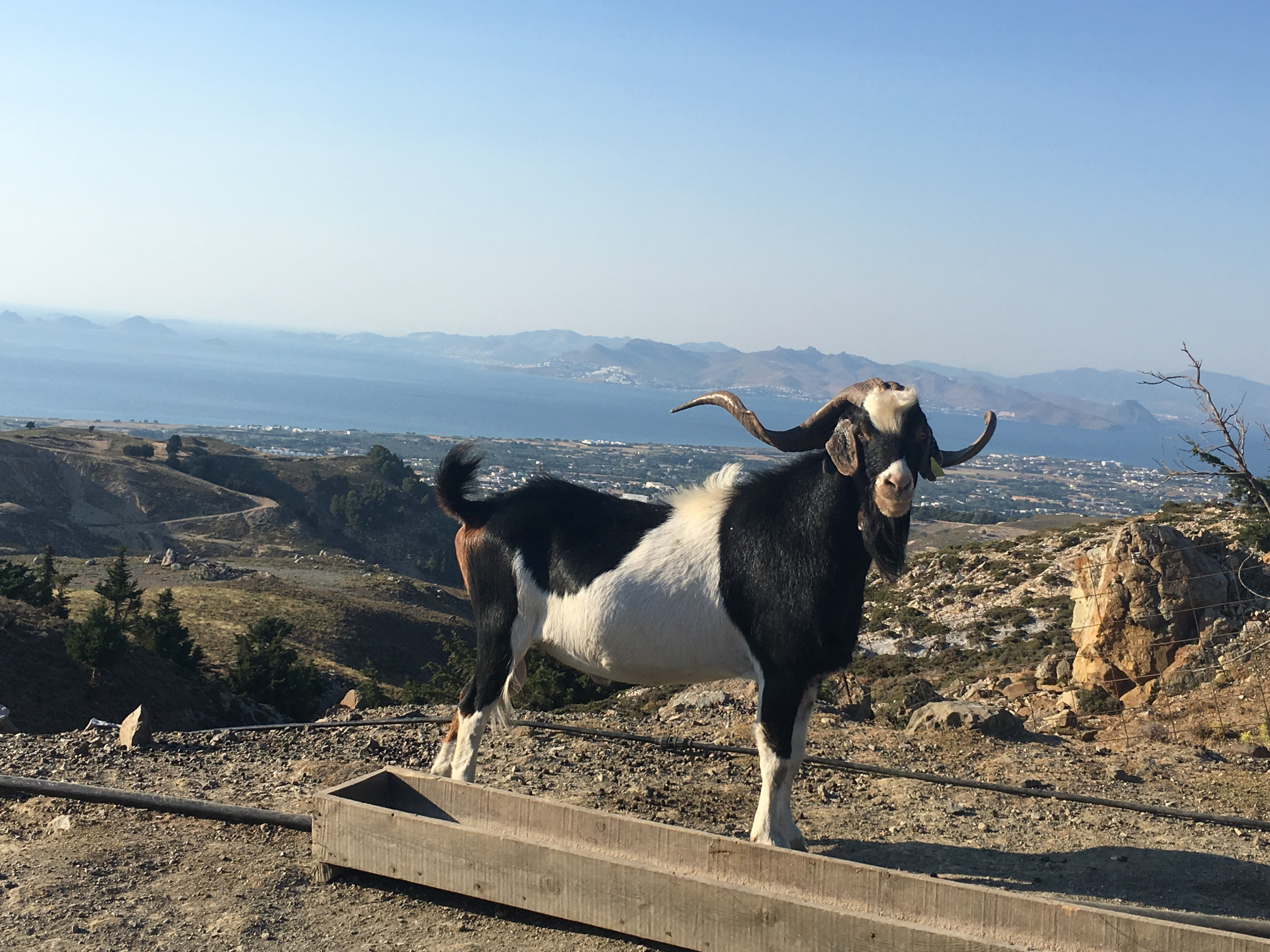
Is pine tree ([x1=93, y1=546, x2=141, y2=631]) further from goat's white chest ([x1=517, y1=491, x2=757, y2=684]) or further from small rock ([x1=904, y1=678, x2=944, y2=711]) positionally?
goat's white chest ([x1=517, y1=491, x2=757, y2=684])

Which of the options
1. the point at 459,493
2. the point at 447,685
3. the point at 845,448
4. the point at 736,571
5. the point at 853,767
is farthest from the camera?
the point at 447,685

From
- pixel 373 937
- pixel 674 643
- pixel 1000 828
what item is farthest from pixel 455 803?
pixel 1000 828

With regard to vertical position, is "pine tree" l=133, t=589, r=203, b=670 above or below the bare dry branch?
below

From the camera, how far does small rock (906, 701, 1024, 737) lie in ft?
31.9

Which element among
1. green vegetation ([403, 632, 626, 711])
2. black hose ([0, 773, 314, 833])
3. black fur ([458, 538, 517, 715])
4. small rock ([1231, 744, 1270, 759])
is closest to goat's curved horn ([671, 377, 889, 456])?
black fur ([458, 538, 517, 715])

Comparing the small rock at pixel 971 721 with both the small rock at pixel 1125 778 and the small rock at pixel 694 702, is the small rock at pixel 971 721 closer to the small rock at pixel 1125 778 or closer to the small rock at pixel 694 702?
the small rock at pixel 1125 778

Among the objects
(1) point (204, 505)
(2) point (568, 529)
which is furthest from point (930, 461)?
(1) point (204, 505)

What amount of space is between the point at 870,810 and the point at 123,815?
5.34 metres

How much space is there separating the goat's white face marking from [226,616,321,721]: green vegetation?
14443 millimetres

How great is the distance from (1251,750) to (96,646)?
1546 centimetres

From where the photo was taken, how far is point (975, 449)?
5.75 m

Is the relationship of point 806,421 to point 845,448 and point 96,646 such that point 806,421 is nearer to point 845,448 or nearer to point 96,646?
point 845,448

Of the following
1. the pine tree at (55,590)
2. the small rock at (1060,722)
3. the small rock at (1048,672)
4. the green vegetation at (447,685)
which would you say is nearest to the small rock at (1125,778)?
the small rock at (1060,722)

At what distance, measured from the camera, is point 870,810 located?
753cm
